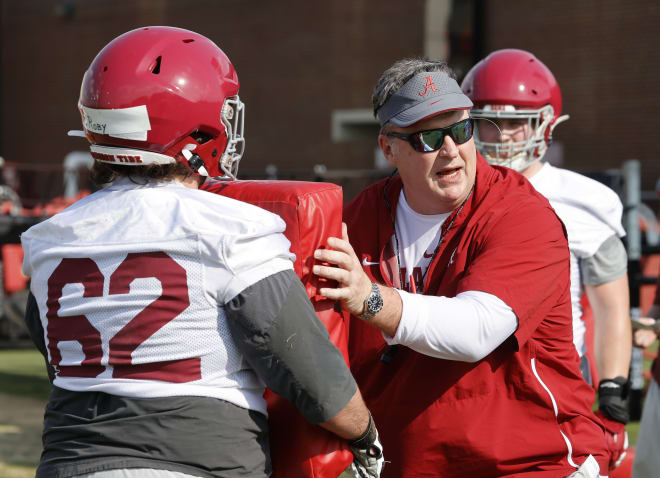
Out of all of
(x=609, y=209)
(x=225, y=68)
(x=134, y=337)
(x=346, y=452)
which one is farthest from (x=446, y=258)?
(x=609, y=209)

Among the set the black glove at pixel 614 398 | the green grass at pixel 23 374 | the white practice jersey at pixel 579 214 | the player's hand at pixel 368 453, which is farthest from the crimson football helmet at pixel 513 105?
the green grass at pixel 23 374

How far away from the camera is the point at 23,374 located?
378 inches

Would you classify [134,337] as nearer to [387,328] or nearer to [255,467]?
[255,467]

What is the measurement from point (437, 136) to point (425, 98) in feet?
0.47

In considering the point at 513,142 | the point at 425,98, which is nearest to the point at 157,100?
the point at 425,98

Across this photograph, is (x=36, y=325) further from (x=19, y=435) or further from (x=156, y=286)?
(x=19, y=435)

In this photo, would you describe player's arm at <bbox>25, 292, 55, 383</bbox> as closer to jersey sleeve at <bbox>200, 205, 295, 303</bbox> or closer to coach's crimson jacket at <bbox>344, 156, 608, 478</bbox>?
jersey sleeve at <bbox>200, 205, 295, 303</bbox>

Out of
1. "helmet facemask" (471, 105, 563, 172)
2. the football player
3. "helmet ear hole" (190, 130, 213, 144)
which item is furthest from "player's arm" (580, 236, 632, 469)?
"helmet ear hole" (190, 130, 213, 144)

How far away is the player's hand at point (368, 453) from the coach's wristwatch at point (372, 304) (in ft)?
1.01

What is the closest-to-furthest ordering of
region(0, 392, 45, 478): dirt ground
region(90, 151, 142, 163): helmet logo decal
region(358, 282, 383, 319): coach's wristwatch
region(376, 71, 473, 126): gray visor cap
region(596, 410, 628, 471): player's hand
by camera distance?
region(90, 151, 142, 163): helmet logo decal < region(358, 282, 383, 319): coach's wristwatch < region(376, 71, 473, 126): gray visor cap < region(596, 410, 628, 471): player's hand < region(0, 392, 45, 478): dirt ground

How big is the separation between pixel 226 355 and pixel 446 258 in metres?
0.96

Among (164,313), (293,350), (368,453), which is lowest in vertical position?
(368,453)

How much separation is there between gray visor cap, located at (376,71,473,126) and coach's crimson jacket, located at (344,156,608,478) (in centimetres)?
30

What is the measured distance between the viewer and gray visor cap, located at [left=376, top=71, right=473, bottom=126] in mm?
2814
